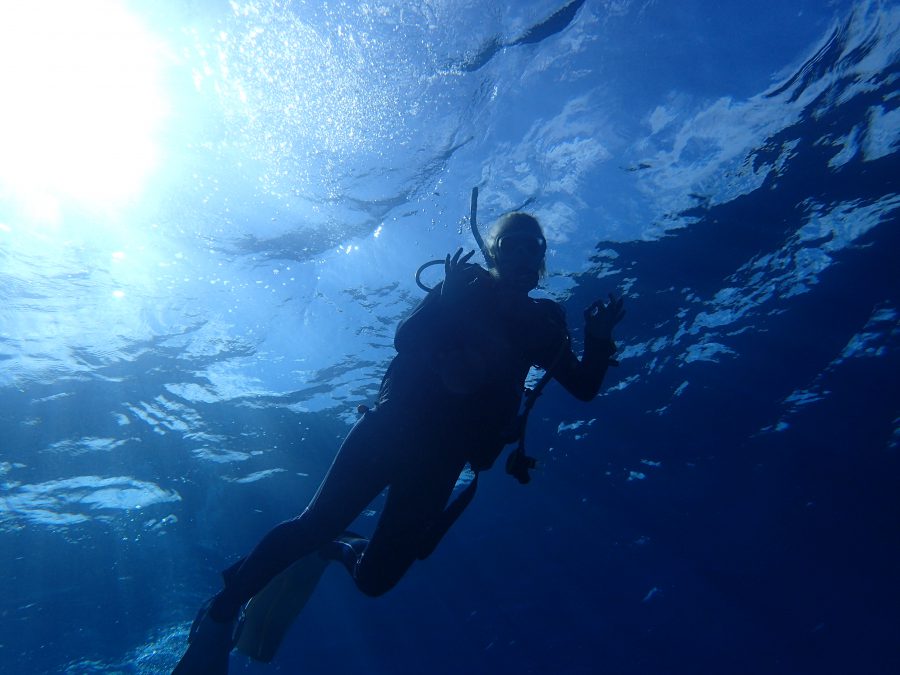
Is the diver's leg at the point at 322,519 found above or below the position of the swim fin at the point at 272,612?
below

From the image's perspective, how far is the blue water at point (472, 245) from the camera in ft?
21.2

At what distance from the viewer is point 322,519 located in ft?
11.6

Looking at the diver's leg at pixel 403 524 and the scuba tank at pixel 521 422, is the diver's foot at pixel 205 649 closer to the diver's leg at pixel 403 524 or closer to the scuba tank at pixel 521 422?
the diver's leg at pixel 403 524

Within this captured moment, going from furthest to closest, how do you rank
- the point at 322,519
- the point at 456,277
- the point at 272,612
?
the point at 272,612 → the point at 322,519 → the point at 456,277

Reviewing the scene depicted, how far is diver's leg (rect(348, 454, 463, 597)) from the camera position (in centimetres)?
375

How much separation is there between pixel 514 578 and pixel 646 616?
6.04 m

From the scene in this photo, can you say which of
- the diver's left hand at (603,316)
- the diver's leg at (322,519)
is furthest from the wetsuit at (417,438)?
the diver's left hand at (603,316)

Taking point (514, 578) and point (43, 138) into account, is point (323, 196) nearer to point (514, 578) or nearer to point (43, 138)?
point (43, 138)

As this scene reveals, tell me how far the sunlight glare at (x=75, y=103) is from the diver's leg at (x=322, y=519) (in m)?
6.01

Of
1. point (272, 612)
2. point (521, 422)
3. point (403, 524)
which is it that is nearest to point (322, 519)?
point (403, 524)

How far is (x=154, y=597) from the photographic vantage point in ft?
69.4

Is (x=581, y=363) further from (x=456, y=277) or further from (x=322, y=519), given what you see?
(x=322, y=519)

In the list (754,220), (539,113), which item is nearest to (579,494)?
(754,220)

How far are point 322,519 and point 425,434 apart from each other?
0.98 meters
